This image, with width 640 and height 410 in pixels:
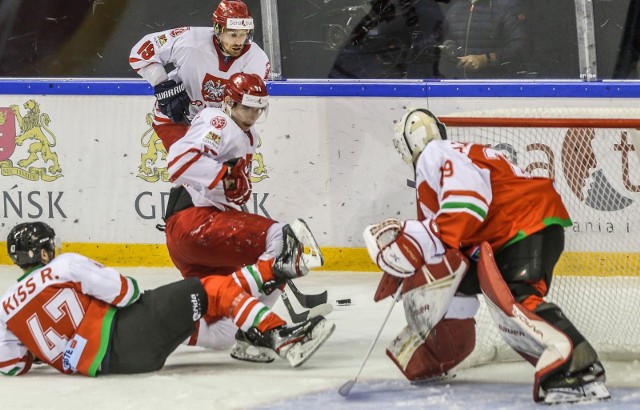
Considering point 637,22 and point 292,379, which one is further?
point 637,22

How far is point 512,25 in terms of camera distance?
6125 mm

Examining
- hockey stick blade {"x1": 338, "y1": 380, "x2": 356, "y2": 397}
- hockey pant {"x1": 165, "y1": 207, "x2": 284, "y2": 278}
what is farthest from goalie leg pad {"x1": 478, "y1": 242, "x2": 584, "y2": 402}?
hockey pant {"x1": 165, "y1": 207, "x2": 284, "y2": 278}

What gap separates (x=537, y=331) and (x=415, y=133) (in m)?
0.68

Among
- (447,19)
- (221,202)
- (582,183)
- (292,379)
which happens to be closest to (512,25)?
(447,19)

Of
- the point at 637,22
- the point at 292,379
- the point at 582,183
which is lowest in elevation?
the point at 292,379

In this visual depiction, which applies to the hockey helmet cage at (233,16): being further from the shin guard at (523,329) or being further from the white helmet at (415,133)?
the shin guard at (523,329)

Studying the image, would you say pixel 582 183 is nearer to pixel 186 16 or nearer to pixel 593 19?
pixel 593 19

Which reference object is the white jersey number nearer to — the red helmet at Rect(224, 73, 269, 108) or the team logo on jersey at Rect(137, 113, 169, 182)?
the red helmet at Rect(224, 73, 269, 108)

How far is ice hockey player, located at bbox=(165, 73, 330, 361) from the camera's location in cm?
450

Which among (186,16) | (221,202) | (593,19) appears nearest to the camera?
(221,202)

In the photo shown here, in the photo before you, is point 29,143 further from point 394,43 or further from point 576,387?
point 576,387

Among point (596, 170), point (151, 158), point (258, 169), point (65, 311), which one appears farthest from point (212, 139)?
point (151, 158)

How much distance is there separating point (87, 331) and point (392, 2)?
267 centimetres

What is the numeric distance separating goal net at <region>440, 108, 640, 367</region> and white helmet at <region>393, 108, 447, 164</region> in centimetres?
63
